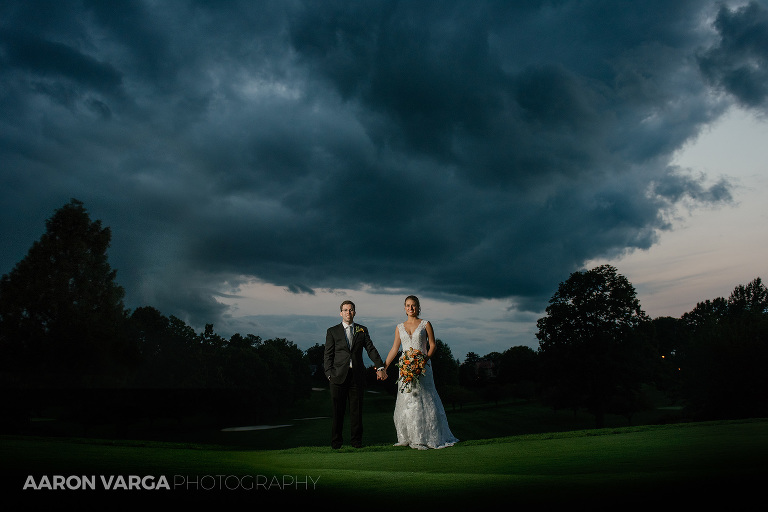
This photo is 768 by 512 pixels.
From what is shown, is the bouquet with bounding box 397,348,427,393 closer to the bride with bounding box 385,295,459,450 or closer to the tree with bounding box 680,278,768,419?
the bride with bounding box 385,295,459,450

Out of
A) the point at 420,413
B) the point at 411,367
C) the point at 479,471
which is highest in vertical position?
the point at 411,367

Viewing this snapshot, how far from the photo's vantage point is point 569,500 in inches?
160

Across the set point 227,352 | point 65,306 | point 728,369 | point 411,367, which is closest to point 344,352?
point 411,367

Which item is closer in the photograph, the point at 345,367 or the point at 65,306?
the point at 345,367

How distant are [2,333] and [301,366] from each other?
95.3ft

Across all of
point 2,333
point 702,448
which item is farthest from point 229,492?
point 2,333

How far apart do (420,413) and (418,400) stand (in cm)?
27

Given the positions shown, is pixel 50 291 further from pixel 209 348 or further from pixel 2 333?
pixel 209 348

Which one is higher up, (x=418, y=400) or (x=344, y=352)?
(x=344, y=352)

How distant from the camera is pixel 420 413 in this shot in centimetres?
1054

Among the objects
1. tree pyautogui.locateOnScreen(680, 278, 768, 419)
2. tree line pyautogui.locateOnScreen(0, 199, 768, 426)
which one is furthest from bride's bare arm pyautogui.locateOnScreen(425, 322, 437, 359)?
tree pyautogui.locateOnScreen(680, 278, 768, 419)

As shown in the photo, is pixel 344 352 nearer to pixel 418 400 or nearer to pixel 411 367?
pixel 411 367

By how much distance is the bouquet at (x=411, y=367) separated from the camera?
34.7 ft

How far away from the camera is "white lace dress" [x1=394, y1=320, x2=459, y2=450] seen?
1045 centimetres
